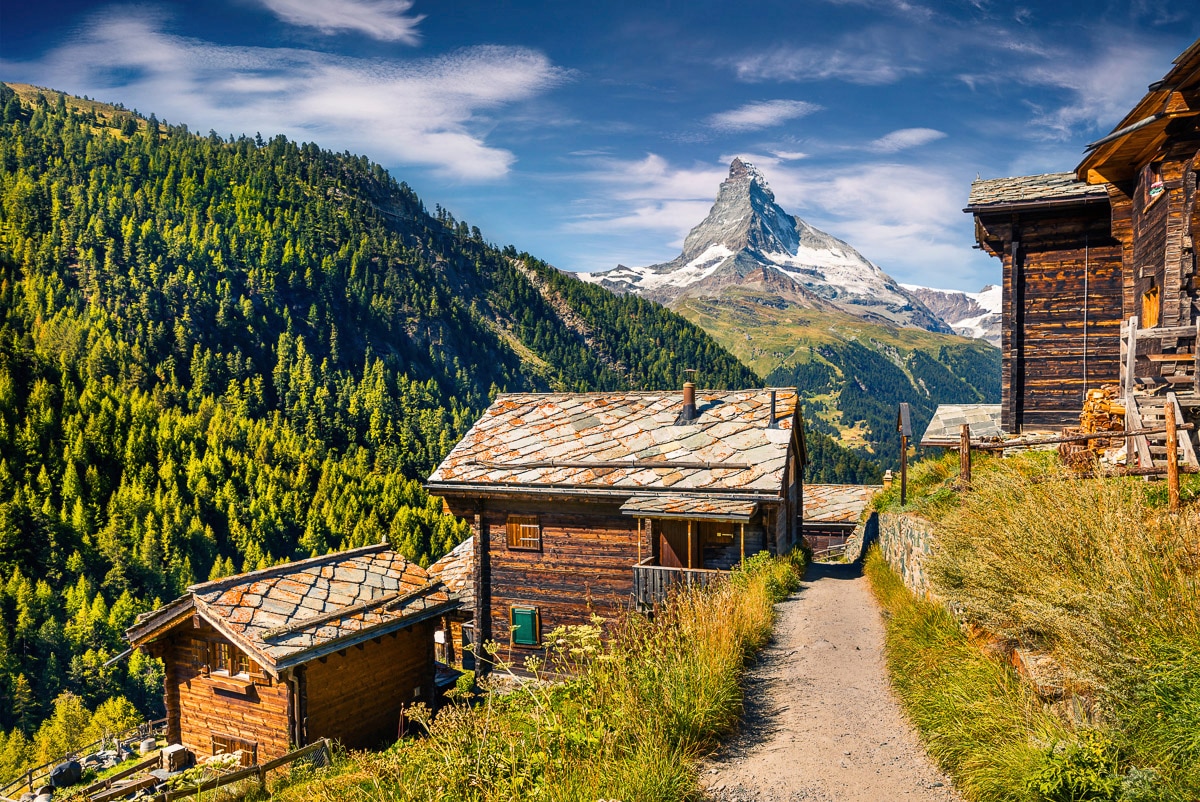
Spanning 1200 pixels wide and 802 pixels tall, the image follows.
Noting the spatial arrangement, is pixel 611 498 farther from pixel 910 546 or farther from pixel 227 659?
pixel 227 659

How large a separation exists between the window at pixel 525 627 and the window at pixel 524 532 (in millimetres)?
1795

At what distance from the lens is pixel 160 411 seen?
135375 millimetres

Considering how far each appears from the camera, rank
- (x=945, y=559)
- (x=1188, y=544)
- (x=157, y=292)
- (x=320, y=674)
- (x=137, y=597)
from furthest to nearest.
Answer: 1. (x=157, y=292)
2. (x=137, y=597)
3. (x=320, y=674)
4. (x=945, y=559)
5. (x=1188, y=544)

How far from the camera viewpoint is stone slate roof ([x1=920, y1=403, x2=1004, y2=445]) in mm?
21875

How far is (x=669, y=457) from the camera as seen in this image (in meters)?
20.4

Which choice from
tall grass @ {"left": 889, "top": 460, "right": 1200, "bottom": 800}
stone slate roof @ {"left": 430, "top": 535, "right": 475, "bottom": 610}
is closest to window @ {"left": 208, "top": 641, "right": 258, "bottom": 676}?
stone slate roof @ {"left": 430, "top": 535, "right": 475, "bottom": 610}

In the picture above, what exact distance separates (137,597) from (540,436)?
101 m

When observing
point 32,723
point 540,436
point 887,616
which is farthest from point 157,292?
point 887,616

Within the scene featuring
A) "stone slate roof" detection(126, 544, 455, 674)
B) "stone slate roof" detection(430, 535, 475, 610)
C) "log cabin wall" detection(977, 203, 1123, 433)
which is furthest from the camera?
"stone slate roof" detection(430, 535, 475, 610)

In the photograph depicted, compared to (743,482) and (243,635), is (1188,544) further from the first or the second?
(243,635)

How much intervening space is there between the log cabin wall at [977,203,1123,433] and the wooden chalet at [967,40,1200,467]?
26 mm

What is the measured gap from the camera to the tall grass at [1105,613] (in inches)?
195

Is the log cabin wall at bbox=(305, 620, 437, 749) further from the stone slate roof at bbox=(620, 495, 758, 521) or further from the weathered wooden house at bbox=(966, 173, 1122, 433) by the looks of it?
the weathered wooden house at bbox=(966, 173, 1122, 433)

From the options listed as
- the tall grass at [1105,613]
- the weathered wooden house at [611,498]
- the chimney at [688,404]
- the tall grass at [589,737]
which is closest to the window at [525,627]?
the weathered wooden house at [611,498]
